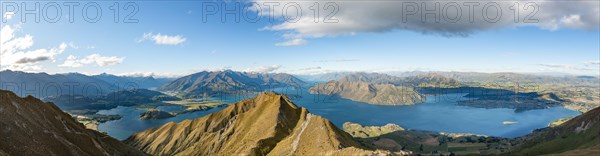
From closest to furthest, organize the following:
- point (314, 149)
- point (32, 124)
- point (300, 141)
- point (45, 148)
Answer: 1. point (45, 148)
2. point (32, 124)
3. point (314, 149)
4. point (300, 141)

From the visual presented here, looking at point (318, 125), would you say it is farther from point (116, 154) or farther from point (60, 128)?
point (60, 128)

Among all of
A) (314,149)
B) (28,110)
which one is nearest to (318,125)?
(314,149)

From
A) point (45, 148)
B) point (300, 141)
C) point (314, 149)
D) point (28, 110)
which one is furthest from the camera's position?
point (300, 141)

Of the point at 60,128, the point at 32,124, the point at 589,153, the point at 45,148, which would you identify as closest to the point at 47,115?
the point at 60,128

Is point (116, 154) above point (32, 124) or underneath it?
underneath

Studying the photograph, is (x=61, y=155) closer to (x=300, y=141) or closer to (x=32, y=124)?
(x=32, y=124)

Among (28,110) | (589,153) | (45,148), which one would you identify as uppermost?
(28,110)

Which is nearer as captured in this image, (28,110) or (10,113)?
(10,113)
